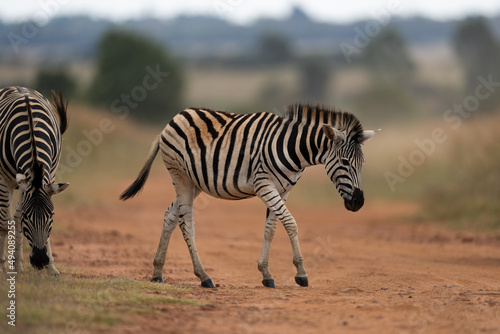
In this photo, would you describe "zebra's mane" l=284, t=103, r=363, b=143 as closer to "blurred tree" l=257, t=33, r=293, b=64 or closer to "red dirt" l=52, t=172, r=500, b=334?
"red dirt" l=52, t=172, r=500, b=334

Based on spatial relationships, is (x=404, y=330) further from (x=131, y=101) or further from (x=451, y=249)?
(x=131, y=101)

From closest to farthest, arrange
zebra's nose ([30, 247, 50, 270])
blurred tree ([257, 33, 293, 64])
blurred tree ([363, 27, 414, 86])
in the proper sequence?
1. zebra's nose ([30, 247, 50, 270])
2. blurred tree ([363, 27, 414, 86])
3. blurred tree ([257, 33, 293, 64])

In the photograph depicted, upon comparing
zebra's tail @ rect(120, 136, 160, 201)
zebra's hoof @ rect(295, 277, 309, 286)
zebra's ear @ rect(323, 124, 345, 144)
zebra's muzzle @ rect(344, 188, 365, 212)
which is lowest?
zebra's hoof @ rect(295, 277, 309, 286)

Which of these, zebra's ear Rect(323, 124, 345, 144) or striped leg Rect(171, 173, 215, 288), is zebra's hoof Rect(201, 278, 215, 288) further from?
zebra's ear Rect(323, 124, 345, 144)

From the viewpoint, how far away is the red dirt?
5.83 metres

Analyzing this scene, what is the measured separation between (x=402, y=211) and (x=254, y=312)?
36.8ft

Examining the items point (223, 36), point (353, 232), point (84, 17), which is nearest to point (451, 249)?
point (353, 232)

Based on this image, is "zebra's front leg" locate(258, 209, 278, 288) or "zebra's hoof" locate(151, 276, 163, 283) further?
"zebra's hoof" locate(151, 276, 163, 283)

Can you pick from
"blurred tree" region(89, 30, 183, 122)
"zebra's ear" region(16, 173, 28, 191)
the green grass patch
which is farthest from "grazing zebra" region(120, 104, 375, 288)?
"blurred tree" region(89, 30, 183, 122)

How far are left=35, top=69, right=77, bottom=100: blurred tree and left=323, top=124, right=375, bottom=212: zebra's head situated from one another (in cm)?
3130

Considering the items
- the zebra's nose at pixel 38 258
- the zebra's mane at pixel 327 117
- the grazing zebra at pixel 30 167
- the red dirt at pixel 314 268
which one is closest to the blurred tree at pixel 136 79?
the red dirt at pixel 314 268

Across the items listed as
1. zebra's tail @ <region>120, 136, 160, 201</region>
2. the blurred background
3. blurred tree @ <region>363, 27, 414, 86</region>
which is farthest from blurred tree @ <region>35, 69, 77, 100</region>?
zebra's tail @ <region>120, 136, 160, 201</region>

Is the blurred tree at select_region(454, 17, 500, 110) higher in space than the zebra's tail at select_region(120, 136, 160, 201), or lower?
higher

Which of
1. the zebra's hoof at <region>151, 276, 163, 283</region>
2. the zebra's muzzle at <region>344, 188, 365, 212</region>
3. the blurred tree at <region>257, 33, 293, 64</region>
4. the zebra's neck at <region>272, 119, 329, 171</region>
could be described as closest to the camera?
the zebra's muzzle at <region>344, 188, 365, 212</region>
